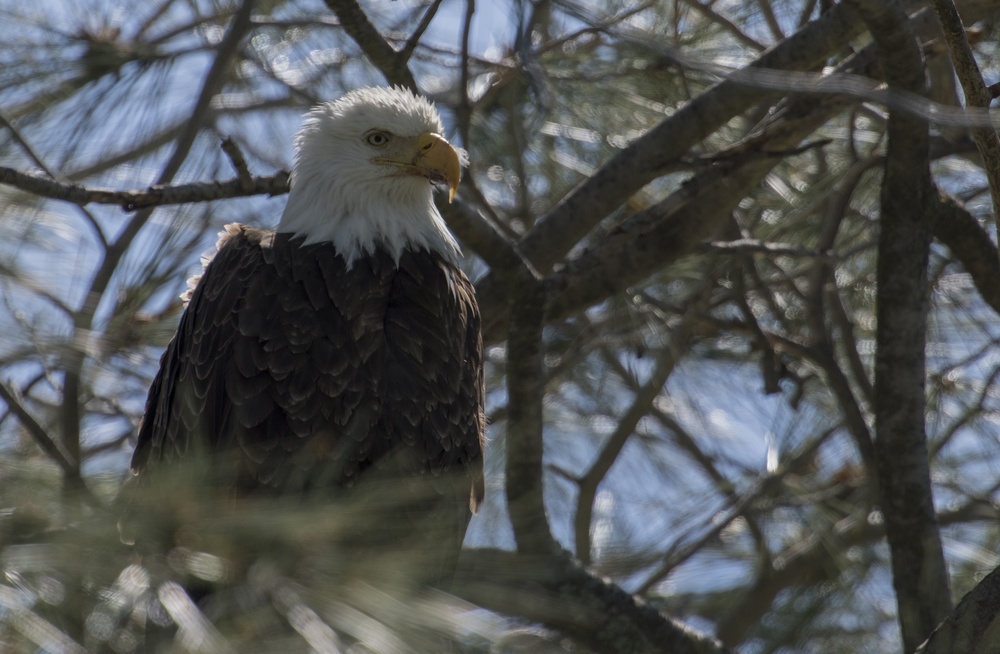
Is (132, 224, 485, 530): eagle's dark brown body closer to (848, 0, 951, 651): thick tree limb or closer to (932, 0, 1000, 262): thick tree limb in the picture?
(848, 0, 951, 651): thick tree limb

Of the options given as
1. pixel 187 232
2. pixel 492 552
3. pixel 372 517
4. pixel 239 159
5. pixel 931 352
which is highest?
pixel 931 352

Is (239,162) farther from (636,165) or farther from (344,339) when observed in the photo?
(636,165)

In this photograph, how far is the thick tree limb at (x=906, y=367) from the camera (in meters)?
3.34

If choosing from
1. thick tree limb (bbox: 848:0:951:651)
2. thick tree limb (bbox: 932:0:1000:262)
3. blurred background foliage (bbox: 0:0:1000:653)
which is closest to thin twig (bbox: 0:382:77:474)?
blurred background foliage (bbox: 0:0:1000:653)

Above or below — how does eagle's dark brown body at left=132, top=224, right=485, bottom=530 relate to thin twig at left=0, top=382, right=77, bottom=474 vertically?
above

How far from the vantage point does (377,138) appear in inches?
148

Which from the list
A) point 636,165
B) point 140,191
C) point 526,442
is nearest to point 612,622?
point 526,442

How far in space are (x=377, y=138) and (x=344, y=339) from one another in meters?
0.90

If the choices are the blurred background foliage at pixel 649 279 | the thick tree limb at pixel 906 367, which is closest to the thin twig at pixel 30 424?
the blurred background foliage at pixel 649 279

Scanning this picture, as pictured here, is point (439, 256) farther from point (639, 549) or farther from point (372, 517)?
point (372, 517)

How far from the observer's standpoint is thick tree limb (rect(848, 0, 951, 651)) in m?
3.34

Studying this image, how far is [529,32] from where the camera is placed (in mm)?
3725

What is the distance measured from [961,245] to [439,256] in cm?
173

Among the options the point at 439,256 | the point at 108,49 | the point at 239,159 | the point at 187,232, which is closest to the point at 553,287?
the point at 439,256
